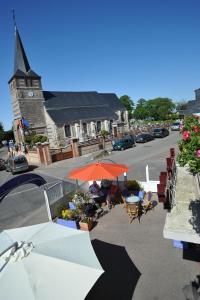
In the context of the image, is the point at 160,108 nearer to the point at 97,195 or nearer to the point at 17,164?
the point at 17,164

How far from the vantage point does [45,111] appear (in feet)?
130

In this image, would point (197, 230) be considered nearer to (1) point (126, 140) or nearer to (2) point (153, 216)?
(2) point (153, 216)

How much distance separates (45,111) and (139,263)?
36.4 m

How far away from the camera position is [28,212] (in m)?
11.4

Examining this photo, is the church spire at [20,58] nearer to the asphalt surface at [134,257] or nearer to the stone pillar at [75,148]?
the stone pillar at [75,148]

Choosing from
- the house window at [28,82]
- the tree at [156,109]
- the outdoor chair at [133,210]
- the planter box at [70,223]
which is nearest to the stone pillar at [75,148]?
the house window at [28,82]

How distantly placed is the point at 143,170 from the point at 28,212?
30.7ft

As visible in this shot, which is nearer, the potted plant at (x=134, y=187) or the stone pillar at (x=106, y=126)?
the potted plant at (x=134, y=187)

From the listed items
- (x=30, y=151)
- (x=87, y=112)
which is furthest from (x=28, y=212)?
(x=87, y=112)

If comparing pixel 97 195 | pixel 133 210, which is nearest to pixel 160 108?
pixel 97 195

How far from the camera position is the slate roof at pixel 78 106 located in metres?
40.4

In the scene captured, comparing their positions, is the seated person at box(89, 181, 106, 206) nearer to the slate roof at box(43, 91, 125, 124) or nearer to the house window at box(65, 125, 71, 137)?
the slate roof at box(43, 91, 125, 124)

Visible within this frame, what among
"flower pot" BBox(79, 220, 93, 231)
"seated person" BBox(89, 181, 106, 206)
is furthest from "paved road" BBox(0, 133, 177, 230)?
"flower pot" BBox(79, 220, 93, 231)

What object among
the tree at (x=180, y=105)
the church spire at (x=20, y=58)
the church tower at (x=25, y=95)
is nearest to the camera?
the church tower at (x=25, y=95)
